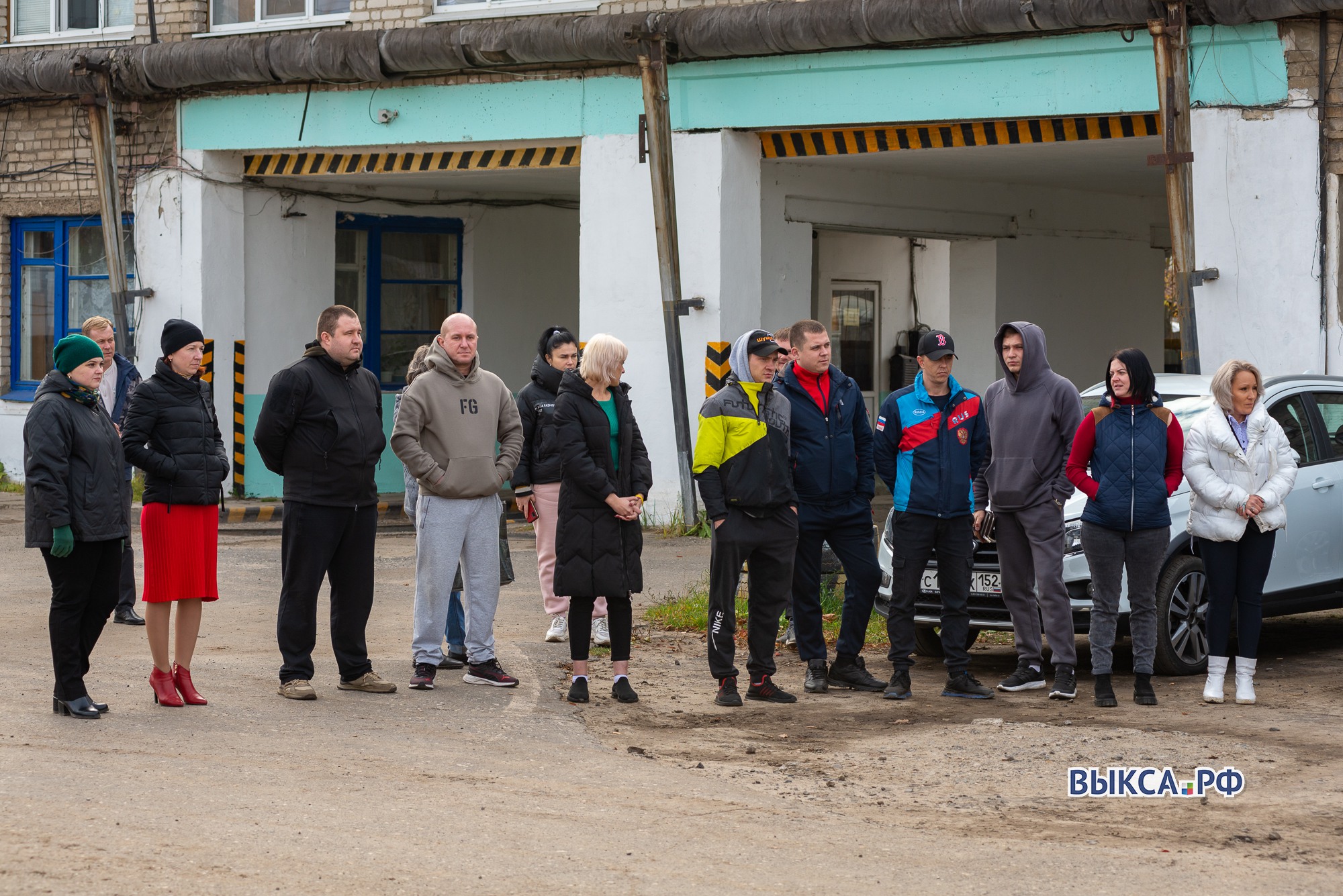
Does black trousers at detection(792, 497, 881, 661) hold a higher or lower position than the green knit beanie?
lower

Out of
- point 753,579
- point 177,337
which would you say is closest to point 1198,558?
point 753,579

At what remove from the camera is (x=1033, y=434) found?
8562mm

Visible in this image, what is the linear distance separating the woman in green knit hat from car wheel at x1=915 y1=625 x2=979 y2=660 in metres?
4.60

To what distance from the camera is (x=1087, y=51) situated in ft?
44.0

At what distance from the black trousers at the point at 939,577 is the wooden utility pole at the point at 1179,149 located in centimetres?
495

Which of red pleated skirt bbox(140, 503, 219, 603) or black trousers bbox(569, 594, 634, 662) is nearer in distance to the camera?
red pleated skirt bbox(140, 503, 219, 603)

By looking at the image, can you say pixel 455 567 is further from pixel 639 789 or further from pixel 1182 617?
pixel 1182 617

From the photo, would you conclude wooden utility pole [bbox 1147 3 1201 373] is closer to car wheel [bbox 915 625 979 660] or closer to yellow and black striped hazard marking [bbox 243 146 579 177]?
car wheel [bbox 915 625 979 660]

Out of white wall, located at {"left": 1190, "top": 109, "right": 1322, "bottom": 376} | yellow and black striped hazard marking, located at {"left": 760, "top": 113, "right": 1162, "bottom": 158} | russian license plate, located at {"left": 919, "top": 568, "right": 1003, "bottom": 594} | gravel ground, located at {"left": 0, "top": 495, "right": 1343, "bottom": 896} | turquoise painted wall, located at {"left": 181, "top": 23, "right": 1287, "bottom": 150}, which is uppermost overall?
turquoise painted wall, located at {"left": 181, "top": 23, "right": 1287, "bottom": 150}

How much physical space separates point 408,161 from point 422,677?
33.1 feet

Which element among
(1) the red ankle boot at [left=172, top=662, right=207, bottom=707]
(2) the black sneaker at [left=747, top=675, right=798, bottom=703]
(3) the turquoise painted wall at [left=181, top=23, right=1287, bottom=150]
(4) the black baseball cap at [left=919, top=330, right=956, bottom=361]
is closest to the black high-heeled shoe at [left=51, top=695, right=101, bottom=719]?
(1) the red ankle boot at [left=172, top=662, right=207, bottom=707]

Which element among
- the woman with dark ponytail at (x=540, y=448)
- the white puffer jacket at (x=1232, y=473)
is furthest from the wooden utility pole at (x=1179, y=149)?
the woman with dark ponytail at (x=540, y=448)

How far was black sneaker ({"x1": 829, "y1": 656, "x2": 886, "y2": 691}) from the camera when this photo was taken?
8.78 m

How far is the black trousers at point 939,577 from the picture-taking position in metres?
8.55
